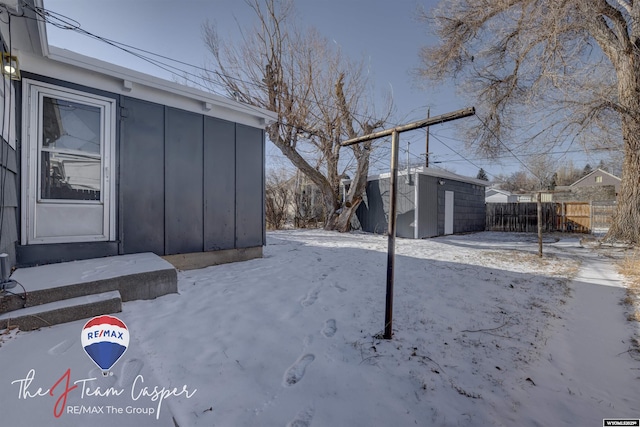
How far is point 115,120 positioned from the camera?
3.57 meters

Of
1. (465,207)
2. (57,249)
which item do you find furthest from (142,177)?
(465,207)

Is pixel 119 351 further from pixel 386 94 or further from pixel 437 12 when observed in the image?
pixel 386 94

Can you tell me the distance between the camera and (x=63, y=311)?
84.5 inches

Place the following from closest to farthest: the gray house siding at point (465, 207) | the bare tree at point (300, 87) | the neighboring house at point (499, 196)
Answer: the bare tree at point (300, 87) → the gray house siding at point (465, 207) → the neighboring house at point (499, 196)

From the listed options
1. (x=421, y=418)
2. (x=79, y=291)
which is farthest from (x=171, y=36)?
(x=421, y=418)

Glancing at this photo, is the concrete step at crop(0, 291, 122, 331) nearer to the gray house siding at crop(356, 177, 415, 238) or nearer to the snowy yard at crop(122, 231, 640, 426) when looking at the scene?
the snowy yard at crop(122, 231, 640, 426)

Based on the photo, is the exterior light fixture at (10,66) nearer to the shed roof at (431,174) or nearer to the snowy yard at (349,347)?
the snowy yard at (349,347)

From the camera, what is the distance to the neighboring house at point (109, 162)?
296 centimetres

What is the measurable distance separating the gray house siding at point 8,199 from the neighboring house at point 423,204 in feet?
29.9

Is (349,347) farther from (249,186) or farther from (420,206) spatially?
(420,206)

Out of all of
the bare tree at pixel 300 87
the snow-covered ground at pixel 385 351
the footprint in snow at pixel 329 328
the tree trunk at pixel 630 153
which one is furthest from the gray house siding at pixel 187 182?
the tree trunk at pixel 630 153

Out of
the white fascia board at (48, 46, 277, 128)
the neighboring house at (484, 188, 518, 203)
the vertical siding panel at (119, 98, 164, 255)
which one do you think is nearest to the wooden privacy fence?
the white fascia board at (48, 46, 277, 128)

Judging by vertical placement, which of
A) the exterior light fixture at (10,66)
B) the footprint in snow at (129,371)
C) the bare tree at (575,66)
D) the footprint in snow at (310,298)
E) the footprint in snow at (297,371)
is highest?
the bare tree at (575,66)

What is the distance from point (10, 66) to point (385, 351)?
418 cm
